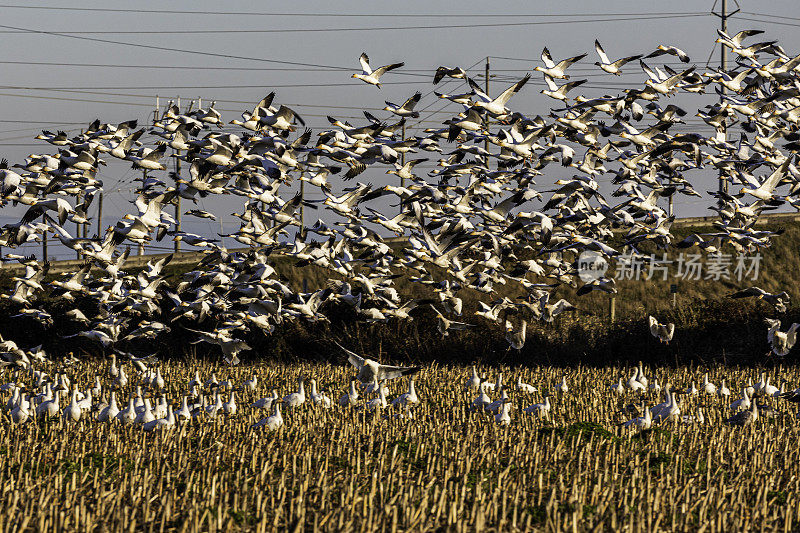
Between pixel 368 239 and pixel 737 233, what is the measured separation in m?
8.31

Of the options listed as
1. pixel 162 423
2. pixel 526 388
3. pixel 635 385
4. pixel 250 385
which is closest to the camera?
pixel 162 423

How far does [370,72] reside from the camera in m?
16.6

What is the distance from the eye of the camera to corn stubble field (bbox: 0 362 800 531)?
7.75 m

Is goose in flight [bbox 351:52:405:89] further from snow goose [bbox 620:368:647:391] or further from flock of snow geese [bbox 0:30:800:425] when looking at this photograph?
snow goose [bbox 620:368:647:391]

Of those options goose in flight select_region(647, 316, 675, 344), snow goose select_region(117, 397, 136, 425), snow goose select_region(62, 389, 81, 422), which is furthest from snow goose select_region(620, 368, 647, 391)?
snow goose select_region(62, 389, 81, 422)

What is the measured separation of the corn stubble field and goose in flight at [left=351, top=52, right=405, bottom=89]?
6.03 meters

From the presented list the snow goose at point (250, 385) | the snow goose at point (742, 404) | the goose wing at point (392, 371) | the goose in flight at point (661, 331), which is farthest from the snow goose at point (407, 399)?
the goose in flight at point (661, 331)

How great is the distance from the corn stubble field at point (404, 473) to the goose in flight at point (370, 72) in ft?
19.8

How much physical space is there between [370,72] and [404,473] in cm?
901

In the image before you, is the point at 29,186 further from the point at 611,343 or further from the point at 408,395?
the point at 611,343

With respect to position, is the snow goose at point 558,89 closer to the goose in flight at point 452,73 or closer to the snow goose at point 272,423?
the goose in flight at point 452,73

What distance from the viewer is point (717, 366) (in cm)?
2355

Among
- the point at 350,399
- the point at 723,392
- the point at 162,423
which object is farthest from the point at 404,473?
the point at 723,392

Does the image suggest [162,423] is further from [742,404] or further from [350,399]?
[742,404]
